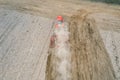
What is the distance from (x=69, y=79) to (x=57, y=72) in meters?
0.16

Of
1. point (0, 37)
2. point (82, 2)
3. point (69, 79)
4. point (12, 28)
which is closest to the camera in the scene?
point (69, 79)

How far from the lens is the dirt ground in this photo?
1717mm

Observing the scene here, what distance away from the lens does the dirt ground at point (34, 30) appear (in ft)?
5.63

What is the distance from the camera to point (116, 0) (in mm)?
2984

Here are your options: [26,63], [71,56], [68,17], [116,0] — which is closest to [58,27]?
[68,17]

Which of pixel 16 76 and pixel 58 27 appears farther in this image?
pixel 58 27

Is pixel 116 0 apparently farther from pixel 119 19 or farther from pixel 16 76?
pixel 16 76

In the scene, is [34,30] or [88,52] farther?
[34,30]

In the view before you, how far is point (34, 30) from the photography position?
2244 millimetres

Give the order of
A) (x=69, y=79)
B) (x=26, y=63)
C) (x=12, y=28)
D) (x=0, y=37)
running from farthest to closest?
(x=12, y=28) < (x=0, y=37) < (x=26, y=63) < (x=69, y=79)

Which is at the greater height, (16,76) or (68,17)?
(68,17)

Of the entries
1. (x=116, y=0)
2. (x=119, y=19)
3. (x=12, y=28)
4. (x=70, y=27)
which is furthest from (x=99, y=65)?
(x=116, y=0)

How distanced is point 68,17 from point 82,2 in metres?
0.60

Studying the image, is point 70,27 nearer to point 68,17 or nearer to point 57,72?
point 68,17
